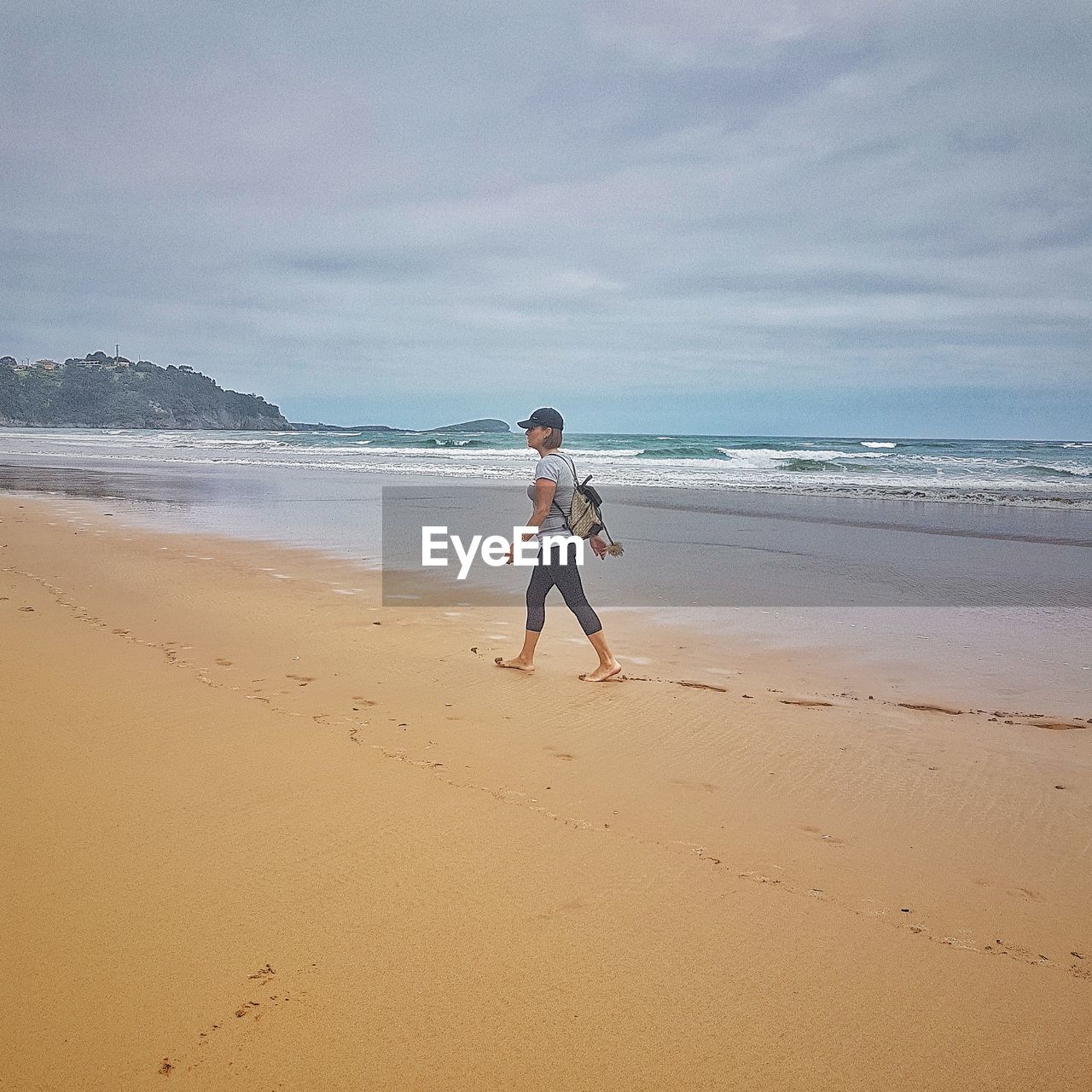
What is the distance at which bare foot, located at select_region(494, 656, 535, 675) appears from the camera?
625cm

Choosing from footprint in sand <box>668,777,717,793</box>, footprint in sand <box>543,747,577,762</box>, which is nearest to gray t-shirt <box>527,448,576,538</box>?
footprint in sand <box>543,747,577,762</box>

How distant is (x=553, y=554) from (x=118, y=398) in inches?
5899

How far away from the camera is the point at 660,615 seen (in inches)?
330

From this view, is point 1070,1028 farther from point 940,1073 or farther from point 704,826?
point 704,826

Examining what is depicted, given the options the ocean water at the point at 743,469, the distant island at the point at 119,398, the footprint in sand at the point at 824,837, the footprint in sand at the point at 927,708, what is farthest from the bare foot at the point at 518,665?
the distant island at the point at 119,398

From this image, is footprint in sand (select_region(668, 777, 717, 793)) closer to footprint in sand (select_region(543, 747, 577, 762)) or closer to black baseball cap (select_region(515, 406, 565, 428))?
footprint in sand (select_region(543, 747, 577, 762))

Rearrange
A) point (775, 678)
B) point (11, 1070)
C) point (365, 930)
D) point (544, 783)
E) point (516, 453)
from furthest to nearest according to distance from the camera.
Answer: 1. point (516, 453)
2. point (775, 678)
3. point (544, 783)
4. point (365, 930)
5. point (11, 1070)

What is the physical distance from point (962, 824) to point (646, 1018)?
2.08 metres

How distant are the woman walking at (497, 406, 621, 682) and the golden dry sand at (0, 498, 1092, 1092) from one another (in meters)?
0.49

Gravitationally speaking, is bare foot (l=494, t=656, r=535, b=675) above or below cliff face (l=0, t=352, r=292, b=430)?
below

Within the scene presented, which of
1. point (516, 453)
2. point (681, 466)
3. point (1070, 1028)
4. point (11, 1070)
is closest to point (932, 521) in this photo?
point (1070, 1028)

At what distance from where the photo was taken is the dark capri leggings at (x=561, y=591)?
20.0 feet

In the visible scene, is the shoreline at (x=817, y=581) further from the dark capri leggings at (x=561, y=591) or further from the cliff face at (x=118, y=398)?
the cliff face at (x=118, y=398)

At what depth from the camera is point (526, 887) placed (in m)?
3.03
